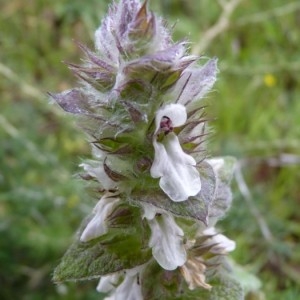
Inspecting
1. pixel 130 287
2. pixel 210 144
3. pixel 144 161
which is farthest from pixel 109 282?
pixel 210 144

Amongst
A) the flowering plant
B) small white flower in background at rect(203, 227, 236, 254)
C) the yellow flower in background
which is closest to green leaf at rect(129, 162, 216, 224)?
the flowering plant

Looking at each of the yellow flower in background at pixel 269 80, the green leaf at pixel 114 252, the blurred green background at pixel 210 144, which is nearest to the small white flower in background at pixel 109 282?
the green leaf at pixel 114 252

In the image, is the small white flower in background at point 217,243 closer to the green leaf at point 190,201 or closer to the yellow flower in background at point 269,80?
the green leaf at point 190,201

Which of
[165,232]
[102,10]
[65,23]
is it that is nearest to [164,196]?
[165,232]

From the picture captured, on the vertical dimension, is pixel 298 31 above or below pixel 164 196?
above

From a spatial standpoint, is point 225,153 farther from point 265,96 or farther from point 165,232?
point 165,232

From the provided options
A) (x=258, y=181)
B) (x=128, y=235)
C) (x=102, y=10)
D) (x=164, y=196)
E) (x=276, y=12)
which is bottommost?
(x=258, y=181)

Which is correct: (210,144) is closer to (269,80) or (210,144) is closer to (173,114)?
(269,80)
